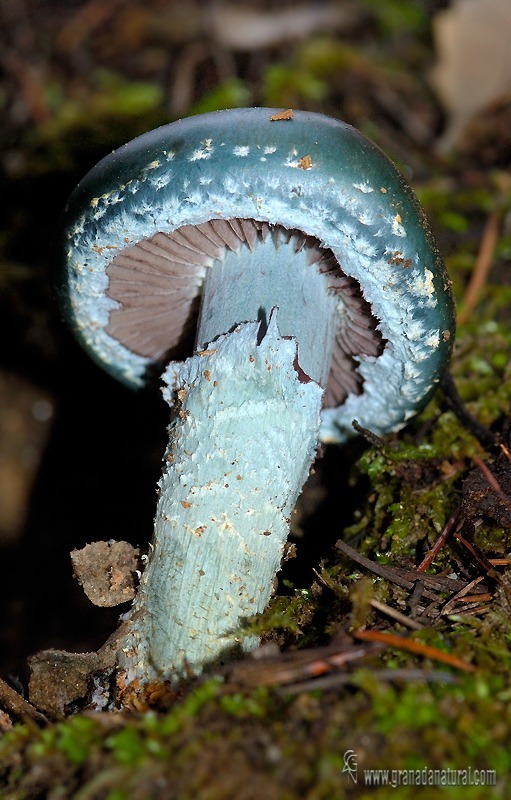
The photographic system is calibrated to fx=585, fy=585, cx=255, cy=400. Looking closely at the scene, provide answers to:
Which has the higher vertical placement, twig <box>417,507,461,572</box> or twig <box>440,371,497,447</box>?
twig <box>440,371,497,447</box>

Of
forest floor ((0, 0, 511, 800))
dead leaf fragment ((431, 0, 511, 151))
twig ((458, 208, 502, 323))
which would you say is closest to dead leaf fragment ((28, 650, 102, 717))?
forest floor ((0, 0, 511, 800))

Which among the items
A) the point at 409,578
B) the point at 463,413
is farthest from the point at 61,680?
the point at 463,413

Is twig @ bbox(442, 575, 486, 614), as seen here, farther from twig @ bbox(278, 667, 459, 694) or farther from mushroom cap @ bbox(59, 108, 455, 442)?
mushroom cap @ bbox(59, 108, 455, 442)

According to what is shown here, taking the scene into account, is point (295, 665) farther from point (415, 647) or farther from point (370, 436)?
point (370, 436)

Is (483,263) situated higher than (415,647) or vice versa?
(483,263)

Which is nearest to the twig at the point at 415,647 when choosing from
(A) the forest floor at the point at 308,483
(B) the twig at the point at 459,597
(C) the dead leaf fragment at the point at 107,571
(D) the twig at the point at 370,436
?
(A) the forest floor at the point at 308,483

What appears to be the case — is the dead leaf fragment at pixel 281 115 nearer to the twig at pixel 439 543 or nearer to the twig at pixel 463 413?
the twig at pixel 463 413
